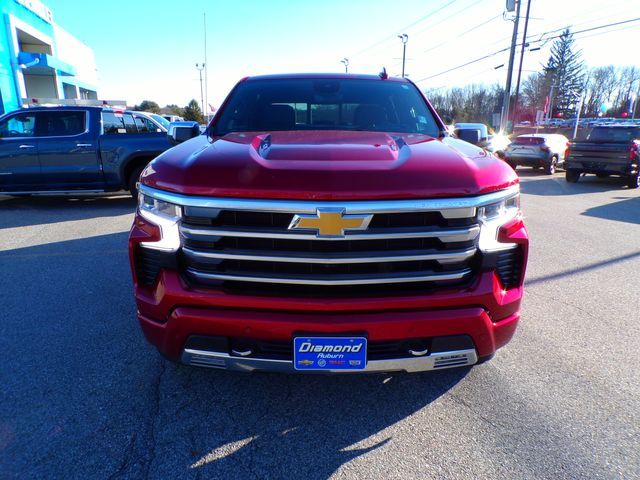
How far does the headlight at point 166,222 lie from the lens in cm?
209

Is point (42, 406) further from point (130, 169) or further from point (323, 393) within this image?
point (130, 169)

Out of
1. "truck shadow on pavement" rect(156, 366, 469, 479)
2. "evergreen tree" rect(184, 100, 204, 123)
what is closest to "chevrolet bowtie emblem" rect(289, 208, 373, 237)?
"truck shadow on pavement" rect(156, 366, 469, 479)

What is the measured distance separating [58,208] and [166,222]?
7.98m

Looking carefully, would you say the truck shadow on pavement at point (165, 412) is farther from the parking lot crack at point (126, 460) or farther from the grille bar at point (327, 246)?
the grille bar at point (327, 246)

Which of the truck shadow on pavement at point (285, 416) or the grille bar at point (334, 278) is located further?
the truck shadow on pavement at point (285, 416)

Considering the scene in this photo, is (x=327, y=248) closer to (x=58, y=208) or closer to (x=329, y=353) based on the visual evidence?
(x=329, y=353)

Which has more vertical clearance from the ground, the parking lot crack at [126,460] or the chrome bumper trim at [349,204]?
the chrome bumper trim at [349,204]

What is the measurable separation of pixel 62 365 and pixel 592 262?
586 cm

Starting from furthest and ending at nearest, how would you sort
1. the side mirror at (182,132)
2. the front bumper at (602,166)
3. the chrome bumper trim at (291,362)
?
the front bumper at (602,166), the side mirror at (182,132), the chrome bumper trim at (291,362)

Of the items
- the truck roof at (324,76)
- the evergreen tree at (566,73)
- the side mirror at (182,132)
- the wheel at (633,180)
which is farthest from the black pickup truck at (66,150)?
the evergreen tree at (566,73)

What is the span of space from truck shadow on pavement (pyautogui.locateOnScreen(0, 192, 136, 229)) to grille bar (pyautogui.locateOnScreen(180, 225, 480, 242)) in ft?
21.8

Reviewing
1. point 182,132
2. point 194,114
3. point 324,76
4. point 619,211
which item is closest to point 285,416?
point 182,132

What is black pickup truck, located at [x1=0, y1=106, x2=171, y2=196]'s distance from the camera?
8.40 metres

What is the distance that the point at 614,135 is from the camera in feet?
44.7
